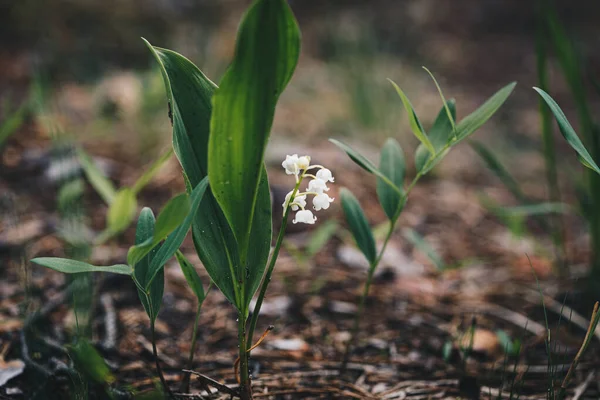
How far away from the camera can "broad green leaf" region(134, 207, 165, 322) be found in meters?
0.75

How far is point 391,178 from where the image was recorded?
100cm

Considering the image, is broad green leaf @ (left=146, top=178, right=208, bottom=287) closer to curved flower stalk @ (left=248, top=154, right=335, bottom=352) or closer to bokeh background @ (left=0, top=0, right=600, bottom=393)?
curved flower stalk @ (left=248, top=154, right=335, bottom=352)

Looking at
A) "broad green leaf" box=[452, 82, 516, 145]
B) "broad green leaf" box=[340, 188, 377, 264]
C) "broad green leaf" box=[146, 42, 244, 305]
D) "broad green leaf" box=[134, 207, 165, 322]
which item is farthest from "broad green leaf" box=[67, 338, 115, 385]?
"broad green leaf" box=[452, 82, 516, 145]

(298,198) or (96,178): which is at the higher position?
(298,198)

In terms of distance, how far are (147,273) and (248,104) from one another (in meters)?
0.30

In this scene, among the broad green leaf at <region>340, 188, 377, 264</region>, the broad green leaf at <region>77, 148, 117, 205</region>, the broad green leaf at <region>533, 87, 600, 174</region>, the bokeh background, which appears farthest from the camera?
the broad green leaf at <region>77, 148, 117, 205</region>

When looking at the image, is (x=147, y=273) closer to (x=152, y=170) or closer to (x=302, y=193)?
(x=302, y=193)

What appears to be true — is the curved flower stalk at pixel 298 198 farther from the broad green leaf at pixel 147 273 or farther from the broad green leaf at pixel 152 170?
the broad green leaf at pixel 152 170

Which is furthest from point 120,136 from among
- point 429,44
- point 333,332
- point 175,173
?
point 429,44

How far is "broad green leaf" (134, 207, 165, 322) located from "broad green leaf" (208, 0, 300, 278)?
143 mm

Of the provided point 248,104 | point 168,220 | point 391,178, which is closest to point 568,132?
point 391,178

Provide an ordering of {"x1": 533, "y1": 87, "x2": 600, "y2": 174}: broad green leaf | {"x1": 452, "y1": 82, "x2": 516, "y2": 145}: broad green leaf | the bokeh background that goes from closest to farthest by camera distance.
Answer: {"x1": 533, "y1": 87, "x2": 600, "y2": 174}: broad green leaf, {"x1": 452, "y1": 82, "x2": 516, "y2": 145}: broad green leaf, the bokeh background

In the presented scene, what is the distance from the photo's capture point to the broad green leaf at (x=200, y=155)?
75cm

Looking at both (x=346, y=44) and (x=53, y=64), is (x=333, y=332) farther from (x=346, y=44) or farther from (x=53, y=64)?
(x=346, y=44)
